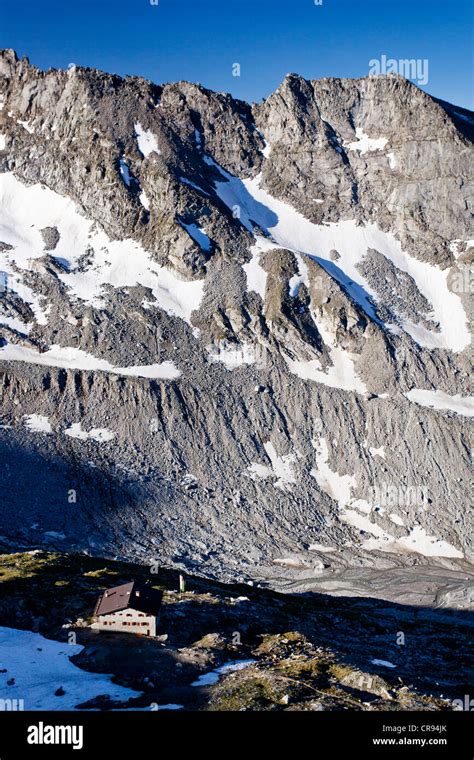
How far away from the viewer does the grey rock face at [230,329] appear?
355 feet

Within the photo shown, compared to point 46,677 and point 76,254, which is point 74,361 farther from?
point 46,677

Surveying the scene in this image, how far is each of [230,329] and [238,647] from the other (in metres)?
102

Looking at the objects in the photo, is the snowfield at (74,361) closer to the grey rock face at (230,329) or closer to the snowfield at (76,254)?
the grey rock face at (230,329)

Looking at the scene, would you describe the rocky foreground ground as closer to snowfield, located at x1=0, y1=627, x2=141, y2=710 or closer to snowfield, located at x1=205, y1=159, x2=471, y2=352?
snowfield, located at x1=0, y1=627, x2=141, y2=710

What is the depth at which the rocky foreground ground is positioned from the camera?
3800 cm

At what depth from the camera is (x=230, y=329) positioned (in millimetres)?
145125

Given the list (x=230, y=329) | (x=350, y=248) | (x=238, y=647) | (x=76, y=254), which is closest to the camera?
(x=238, y=647)

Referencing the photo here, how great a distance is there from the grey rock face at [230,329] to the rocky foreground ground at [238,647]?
27.0 meters
